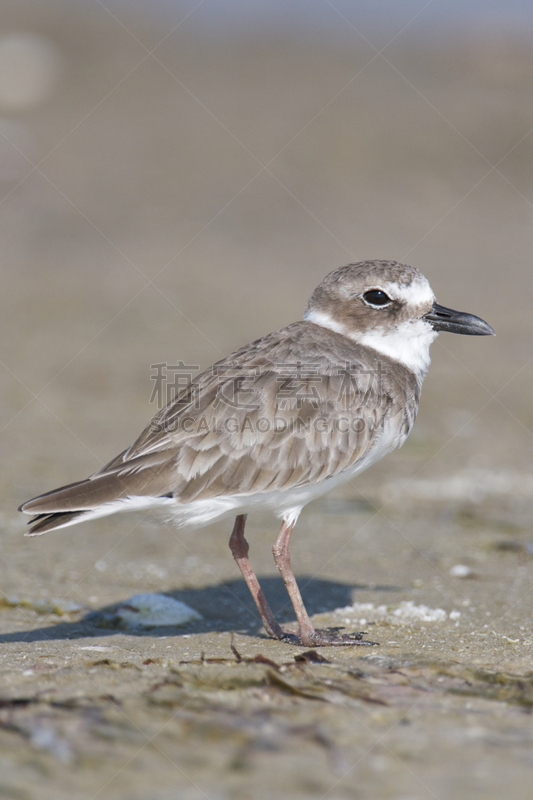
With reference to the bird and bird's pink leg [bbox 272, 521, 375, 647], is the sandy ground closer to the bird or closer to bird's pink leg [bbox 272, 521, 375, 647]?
bird's pink leg [bbox 272, 521, 375, 647]

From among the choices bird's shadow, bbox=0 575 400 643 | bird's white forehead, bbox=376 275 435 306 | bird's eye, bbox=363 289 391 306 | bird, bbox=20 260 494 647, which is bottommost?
bird's shadow, bbox=0 575 400 643

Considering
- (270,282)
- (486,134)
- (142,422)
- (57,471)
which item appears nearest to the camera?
(57,471)

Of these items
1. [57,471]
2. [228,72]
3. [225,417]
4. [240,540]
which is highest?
[228,72]

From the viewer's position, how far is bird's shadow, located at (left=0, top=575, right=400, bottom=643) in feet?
16.7

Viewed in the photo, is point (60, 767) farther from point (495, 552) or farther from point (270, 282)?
point (270, 282)

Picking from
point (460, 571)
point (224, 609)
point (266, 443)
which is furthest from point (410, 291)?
point (224, 609)

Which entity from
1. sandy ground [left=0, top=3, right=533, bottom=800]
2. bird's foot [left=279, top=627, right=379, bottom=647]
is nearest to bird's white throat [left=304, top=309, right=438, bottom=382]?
sandy ground [left=0, top=3, right=533, bottom=800]

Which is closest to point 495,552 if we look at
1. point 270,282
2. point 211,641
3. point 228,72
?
point 211,641

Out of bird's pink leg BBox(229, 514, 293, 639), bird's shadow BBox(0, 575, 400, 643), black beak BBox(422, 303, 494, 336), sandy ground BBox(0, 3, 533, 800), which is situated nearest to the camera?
sandy ground BBox(0, 3, 533, 800)

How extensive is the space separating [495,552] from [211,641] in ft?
9.65

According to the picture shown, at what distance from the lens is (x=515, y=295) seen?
14.9 m

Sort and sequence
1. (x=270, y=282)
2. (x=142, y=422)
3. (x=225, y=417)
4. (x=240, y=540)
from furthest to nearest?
(x=270, y=282)
(x=142, y=422)
(x=240, y=540)
(x=225, y=417)

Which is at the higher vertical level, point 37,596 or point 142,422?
point 142,422

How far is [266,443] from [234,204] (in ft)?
44.7
